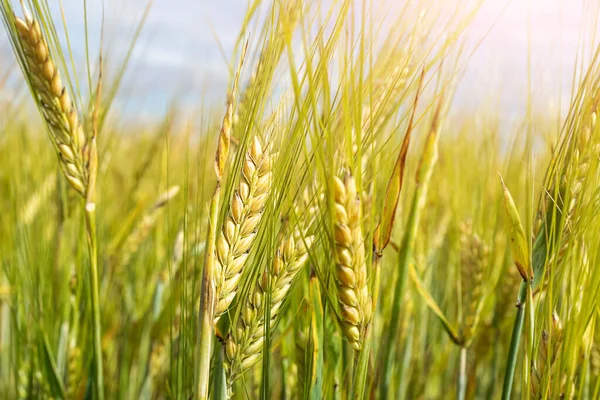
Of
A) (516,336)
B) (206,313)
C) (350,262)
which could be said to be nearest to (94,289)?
(206,313)

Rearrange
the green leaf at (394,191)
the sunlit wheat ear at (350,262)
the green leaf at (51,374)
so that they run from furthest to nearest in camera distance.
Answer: the green leaf at (51,374)
the green leaf at (394,191)
the sunlit wheat ear at (350,262)

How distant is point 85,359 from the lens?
3.30 ft

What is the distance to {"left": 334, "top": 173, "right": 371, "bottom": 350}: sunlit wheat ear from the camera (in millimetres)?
469

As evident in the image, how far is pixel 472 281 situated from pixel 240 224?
1.52 ft

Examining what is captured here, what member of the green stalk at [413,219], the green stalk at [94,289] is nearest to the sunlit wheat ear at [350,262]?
the green stalk at [413,219]

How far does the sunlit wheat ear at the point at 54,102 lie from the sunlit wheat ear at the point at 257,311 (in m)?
0.26

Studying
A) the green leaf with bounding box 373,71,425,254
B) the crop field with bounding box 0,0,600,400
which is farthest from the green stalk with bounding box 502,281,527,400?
the green leaf with bounding box 373,71,425,254

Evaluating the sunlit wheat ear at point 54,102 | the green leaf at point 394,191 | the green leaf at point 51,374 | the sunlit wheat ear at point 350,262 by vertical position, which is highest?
the sunlit wheat ear at point 54,102

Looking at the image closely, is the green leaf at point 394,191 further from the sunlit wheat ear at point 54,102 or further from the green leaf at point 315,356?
the sunlit wheat ear at point 54,102

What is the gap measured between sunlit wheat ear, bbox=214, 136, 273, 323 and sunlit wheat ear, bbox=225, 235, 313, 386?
0.11ft

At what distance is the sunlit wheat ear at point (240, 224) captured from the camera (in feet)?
1.62

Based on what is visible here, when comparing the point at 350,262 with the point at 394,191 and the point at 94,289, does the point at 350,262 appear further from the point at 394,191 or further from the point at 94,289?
the point at 94,289

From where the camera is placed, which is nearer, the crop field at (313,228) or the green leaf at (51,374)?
the crop field at (313,228)

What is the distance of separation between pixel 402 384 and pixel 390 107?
0.44 metres
